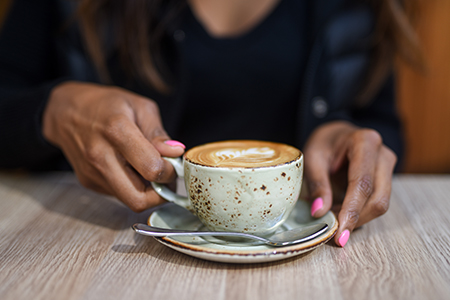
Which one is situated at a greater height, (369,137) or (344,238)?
(369,137)

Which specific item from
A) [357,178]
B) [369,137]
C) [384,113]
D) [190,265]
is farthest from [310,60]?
[190,265]

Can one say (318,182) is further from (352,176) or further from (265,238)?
(265,238)

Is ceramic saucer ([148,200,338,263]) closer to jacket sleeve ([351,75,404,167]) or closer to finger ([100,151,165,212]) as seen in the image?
finger ([100,151,165,212])

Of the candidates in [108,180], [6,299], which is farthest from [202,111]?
[6,299]

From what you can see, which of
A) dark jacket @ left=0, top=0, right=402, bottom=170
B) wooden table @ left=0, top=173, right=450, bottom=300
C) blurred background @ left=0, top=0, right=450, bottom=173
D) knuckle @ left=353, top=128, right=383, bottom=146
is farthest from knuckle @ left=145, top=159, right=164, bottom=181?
blurred background @ left=0, top=0, right=450, bottom=173

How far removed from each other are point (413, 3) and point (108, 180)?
1192mm

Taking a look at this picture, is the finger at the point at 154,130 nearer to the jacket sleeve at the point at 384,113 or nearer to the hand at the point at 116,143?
the hand at the point at 116,143

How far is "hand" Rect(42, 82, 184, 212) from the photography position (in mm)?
600

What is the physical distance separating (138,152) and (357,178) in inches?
14.9

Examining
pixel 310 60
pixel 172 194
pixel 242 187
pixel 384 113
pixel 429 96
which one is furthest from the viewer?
pixel 429 96

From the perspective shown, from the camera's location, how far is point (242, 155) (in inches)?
23.2

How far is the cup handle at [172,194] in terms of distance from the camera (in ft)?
1.97

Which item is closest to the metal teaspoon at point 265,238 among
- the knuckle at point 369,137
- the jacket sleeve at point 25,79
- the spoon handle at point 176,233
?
the spoon handle at point 176,233

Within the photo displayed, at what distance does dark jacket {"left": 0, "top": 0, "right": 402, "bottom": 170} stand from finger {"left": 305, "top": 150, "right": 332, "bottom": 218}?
40 cm
